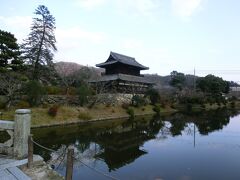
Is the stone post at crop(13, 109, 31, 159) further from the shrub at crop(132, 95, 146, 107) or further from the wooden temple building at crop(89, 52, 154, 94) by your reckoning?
the shrub at crop(132, 95, 146, 107)

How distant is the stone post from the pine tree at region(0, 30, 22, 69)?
67.3 ft

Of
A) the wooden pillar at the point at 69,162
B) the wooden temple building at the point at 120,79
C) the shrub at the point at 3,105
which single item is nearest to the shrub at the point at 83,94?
the wooden temple building at the point at 120,79

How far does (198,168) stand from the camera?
9.95 meters

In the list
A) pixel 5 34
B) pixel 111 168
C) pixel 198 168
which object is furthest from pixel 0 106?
pixel 198 168

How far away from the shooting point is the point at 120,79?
36.4 m

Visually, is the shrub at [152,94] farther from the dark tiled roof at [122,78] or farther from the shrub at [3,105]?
the shrub at [3,105]

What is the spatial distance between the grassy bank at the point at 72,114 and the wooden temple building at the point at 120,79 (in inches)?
205

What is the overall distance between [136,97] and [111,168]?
80.8 feet

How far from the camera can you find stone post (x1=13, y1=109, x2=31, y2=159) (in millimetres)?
7004

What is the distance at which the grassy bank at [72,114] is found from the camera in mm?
20062

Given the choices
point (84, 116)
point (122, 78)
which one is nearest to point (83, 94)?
point (84, 116)

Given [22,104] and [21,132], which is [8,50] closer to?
[22,104]

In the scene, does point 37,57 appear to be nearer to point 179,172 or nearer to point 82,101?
point 82,101

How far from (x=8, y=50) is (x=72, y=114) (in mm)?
10965
